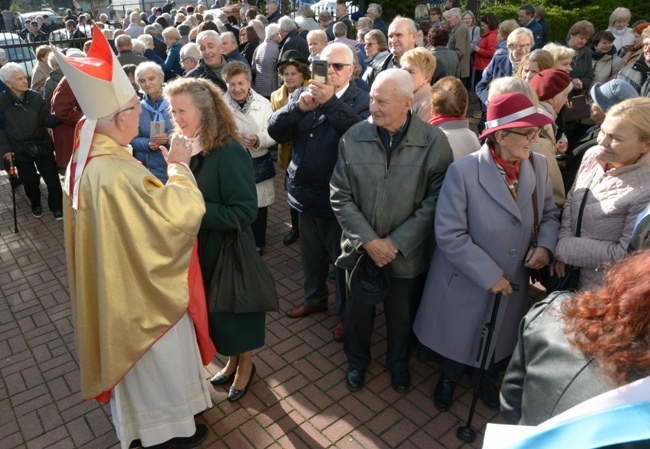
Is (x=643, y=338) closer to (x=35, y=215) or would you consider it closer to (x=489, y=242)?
(x=489, y=242)

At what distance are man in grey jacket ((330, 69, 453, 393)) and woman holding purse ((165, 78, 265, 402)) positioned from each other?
62 cm

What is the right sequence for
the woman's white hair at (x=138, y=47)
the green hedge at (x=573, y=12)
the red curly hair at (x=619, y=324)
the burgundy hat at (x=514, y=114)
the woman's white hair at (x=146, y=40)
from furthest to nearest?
1. the green hedge at (x=573, y=12)
2. the woman's white hair at (x=146, y=40)
3. the woman's white hair at (x=138, y=47)
4. the burgundy hat at (x=514, y=114)
5. the red curly hair at (x=619, y=324)

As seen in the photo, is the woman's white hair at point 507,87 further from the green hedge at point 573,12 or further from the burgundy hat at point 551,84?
the green hedge at point 573,12

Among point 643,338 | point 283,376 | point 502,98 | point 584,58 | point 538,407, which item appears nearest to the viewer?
point 643,338

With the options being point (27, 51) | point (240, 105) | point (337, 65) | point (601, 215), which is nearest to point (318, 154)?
point (337, 65)

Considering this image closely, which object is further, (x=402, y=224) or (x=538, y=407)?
(x=402, y=224)

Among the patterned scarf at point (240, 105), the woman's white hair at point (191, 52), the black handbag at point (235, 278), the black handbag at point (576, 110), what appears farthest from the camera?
the woman's white hair at point (191, 52)

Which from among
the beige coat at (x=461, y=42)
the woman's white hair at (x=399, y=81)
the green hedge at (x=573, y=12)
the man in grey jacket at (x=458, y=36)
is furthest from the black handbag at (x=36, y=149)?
the green hedge at (x=573, y=12)

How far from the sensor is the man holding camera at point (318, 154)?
371 cm

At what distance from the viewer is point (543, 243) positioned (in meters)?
2.97

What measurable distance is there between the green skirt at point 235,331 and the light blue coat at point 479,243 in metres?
1.11

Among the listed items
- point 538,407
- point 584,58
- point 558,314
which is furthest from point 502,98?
point 584,58

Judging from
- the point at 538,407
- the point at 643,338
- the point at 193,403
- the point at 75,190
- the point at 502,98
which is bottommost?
the point at 193,403

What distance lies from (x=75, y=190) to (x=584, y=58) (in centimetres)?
628
